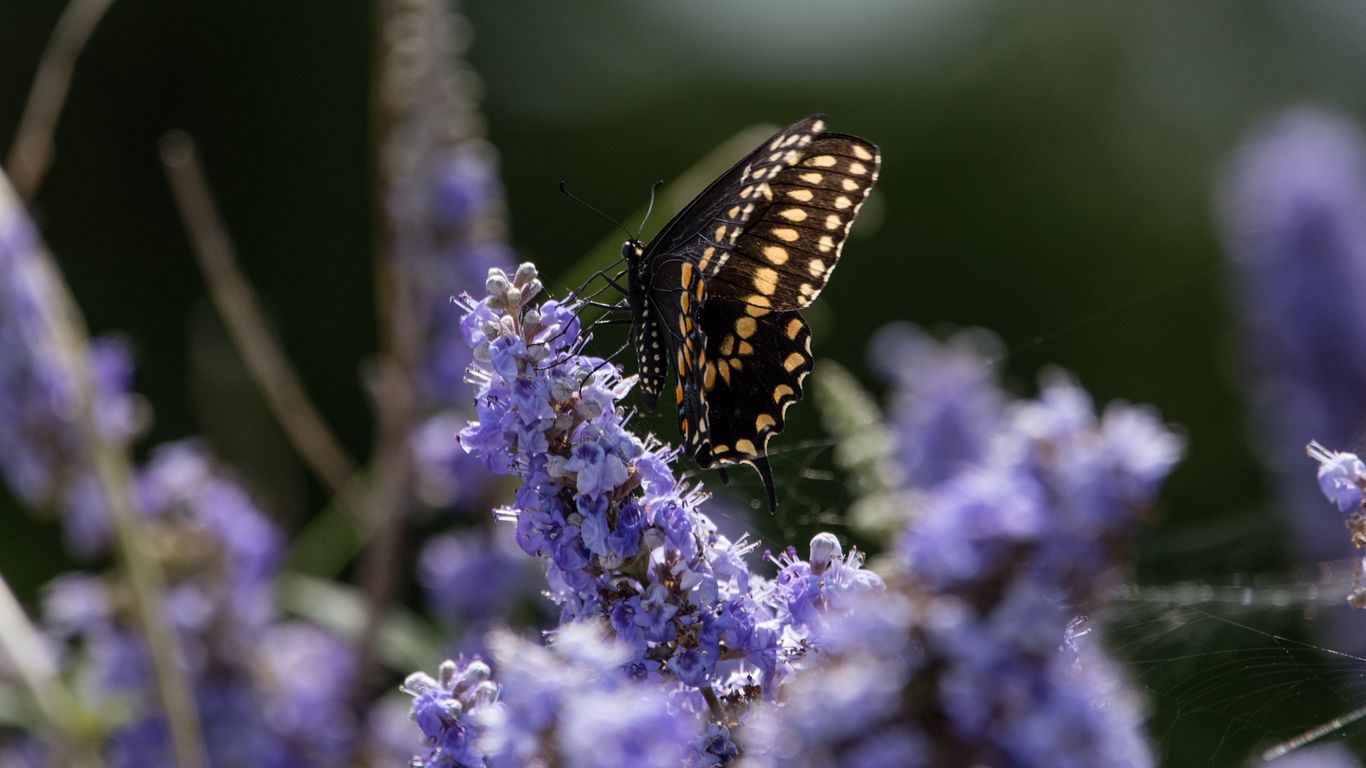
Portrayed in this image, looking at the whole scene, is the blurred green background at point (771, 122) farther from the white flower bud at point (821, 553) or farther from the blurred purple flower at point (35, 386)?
the white flower bud at point (821, 553)

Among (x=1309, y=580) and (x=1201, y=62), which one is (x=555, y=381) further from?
(x=1201, y=62)

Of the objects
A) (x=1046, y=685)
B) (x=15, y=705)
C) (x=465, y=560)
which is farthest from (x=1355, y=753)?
(x=15, y=705)

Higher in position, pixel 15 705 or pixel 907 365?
pixel 907 365

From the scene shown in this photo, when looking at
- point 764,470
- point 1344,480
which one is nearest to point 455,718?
point 1344,480

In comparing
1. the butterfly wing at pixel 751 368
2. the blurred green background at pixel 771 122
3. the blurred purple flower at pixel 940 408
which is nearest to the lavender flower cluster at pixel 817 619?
the butterfly wing at pixel 751 368

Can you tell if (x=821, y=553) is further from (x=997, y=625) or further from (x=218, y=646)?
(x=218, y=646)
